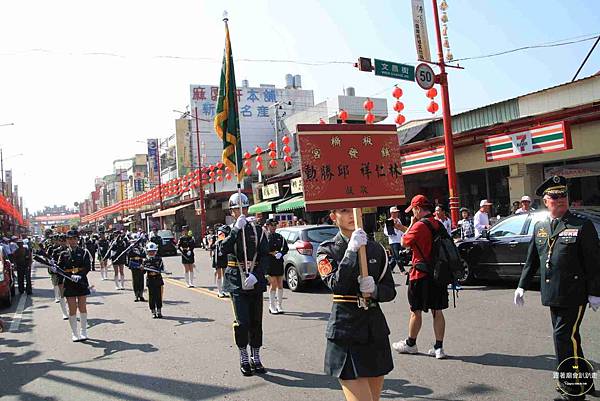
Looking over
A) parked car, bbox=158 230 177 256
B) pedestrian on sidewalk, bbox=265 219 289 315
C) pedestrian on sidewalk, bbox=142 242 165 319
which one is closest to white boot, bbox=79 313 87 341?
pedestrian on sidewalk, bbox=142 242 165 319

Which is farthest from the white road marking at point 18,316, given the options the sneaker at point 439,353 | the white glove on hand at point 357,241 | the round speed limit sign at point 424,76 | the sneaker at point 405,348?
the round speed limit sign at point 424,76

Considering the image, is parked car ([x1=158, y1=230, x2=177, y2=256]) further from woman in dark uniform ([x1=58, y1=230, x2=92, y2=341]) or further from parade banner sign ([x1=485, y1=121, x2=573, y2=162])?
woman in dark uniform ([x1=58, y1=230, x2=92, y2=341])

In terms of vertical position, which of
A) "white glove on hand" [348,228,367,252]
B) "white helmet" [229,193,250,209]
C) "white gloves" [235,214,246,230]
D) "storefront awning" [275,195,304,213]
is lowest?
"white glove on hand" [348,228,367,252]

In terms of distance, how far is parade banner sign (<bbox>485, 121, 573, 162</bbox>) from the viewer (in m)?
13.4

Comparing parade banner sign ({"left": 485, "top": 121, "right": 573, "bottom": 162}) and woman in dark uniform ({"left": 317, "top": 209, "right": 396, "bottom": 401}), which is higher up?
parade banner sign ({"left": 485, "top": 121, "right": 573, "bottom": 162})

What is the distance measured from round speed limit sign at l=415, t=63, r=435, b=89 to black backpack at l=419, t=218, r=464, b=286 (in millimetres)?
9681

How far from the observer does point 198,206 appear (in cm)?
4069

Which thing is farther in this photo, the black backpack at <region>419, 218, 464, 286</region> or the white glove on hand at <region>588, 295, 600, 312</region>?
the black backpack at <region>419, 218, 464, 286</region>

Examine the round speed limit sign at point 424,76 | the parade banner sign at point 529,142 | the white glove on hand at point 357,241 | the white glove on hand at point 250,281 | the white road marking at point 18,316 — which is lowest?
the white road marking at point 18,316

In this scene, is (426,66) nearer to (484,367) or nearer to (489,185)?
(489,185)

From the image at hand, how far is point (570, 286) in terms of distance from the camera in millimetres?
4203

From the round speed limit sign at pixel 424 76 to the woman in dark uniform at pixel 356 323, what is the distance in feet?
39.4

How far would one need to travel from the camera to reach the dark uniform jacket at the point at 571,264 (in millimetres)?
4191

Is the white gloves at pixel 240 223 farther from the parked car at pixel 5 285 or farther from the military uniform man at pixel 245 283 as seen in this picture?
the parked car at pixel 5 285
